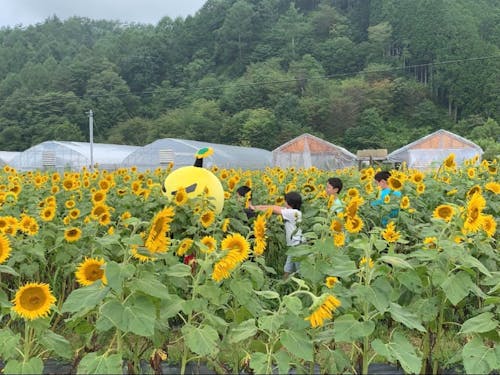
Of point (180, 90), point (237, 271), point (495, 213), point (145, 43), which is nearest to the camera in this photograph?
point (237, 271)

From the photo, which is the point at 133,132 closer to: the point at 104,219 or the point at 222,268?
the point at 104,219

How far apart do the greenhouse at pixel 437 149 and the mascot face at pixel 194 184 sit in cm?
1869

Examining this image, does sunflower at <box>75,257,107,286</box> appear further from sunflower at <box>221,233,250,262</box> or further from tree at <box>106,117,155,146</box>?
tree at <box>106,117,155,146</box>

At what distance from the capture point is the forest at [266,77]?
45094 millimetres

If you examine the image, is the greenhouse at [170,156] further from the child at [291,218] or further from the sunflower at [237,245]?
the sunflower at [237,245]

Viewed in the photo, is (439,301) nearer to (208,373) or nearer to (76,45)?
(208,373)

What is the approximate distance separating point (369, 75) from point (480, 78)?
10280mm

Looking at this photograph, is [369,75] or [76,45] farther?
[76,45]

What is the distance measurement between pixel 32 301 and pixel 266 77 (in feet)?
169

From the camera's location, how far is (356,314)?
195cm

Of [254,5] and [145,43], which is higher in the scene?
[254,5]

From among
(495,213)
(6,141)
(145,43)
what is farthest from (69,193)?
(145,43)

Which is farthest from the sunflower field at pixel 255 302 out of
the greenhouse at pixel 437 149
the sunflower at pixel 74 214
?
the greenhouse at pixel 437 149

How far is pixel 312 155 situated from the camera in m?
23.9
